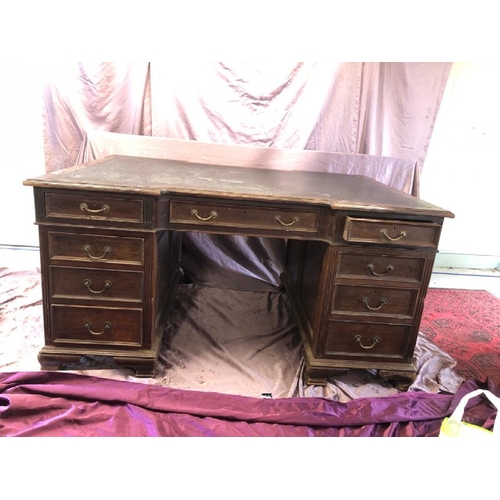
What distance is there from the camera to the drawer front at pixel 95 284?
1.31 m

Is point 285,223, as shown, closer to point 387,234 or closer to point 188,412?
point 387,234

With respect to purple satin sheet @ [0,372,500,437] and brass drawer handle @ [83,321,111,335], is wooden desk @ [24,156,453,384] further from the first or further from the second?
purple satin sheet @ [0,372,500,437]

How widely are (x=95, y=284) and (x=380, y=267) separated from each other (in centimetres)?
106

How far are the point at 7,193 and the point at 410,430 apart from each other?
8.35 ft

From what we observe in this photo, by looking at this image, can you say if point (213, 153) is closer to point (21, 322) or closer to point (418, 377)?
point (21, 322)

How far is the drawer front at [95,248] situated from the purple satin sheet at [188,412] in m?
0.44

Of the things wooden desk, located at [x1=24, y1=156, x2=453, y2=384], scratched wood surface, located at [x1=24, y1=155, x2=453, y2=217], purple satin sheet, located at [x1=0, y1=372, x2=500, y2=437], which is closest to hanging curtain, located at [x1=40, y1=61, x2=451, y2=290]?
scratched wood surface, located at [x1=24, y1=155, x2=453, y2=217]

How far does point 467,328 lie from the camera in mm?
1974

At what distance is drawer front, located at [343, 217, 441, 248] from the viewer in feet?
4.17

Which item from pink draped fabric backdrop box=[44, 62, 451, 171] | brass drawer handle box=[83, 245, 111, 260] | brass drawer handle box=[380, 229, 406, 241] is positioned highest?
pink draped fabric backdrop box=[44, 62, 451, 171]

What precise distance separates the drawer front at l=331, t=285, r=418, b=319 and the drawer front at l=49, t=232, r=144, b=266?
0.76 metres

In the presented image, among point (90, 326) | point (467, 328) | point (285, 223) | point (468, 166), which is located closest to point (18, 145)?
point (90, 326)

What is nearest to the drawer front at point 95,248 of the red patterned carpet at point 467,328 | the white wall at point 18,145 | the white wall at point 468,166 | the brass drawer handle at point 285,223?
the brass drawer handle at point 285,223

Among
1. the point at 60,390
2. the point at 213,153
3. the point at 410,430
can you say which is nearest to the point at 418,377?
the point at 410,430
